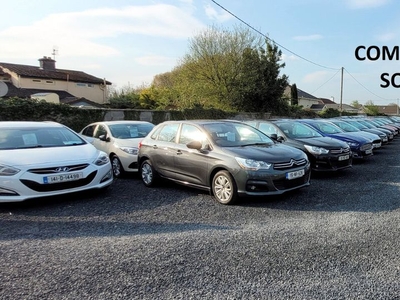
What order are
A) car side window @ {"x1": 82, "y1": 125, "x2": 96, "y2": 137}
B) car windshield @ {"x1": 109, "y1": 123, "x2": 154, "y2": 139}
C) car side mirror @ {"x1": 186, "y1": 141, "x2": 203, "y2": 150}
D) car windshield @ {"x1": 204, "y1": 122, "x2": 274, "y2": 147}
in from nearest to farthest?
car side mirror @ {"x1": 186, "y1": 141, "x2": 203, "y2": 150}
car windshield @ {"x1": 204, "y1": 122, "x2": 274, "y2": 147}
car windshield @ {"x1": 109, "y1": 123, "x2": 154, "y2": 139}
car side window @ {"x1": 82, "y1": 125, "x2": 96, "y2": 137}

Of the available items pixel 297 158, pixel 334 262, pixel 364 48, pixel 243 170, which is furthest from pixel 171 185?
pixel 364 48

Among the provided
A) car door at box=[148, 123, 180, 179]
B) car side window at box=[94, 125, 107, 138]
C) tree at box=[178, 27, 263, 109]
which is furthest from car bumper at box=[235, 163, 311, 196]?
tree at box=[178, 27, 263, 109]

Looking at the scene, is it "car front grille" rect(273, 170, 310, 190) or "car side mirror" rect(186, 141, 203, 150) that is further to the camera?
"car side mirror" rect(186, 141, 203, 150)

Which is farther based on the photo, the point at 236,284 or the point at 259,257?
the point at 259,257

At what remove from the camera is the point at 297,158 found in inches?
232

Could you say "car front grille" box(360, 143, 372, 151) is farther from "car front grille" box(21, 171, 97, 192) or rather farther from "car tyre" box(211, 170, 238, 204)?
"car front grille" box(21, 171, 97, 192)

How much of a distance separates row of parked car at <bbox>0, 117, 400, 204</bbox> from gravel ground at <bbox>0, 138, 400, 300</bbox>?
1.16 ft

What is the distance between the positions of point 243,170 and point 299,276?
252cm

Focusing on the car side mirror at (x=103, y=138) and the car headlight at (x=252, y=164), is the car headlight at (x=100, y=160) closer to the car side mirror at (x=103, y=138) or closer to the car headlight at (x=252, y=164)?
the car side mirror at (x=103, y=138)

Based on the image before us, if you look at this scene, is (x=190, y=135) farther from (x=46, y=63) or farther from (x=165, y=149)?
(x=46, y=63)

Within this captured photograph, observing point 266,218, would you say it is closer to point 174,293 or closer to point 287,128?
point 174,293

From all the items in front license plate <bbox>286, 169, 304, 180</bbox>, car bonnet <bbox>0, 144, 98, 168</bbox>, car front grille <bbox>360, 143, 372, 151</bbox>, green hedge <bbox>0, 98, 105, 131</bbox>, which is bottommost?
front license plate <bbox>286, 169, 304, 180</bbox>

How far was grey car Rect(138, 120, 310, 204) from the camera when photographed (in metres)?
5.44

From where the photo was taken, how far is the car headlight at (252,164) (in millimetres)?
5410
